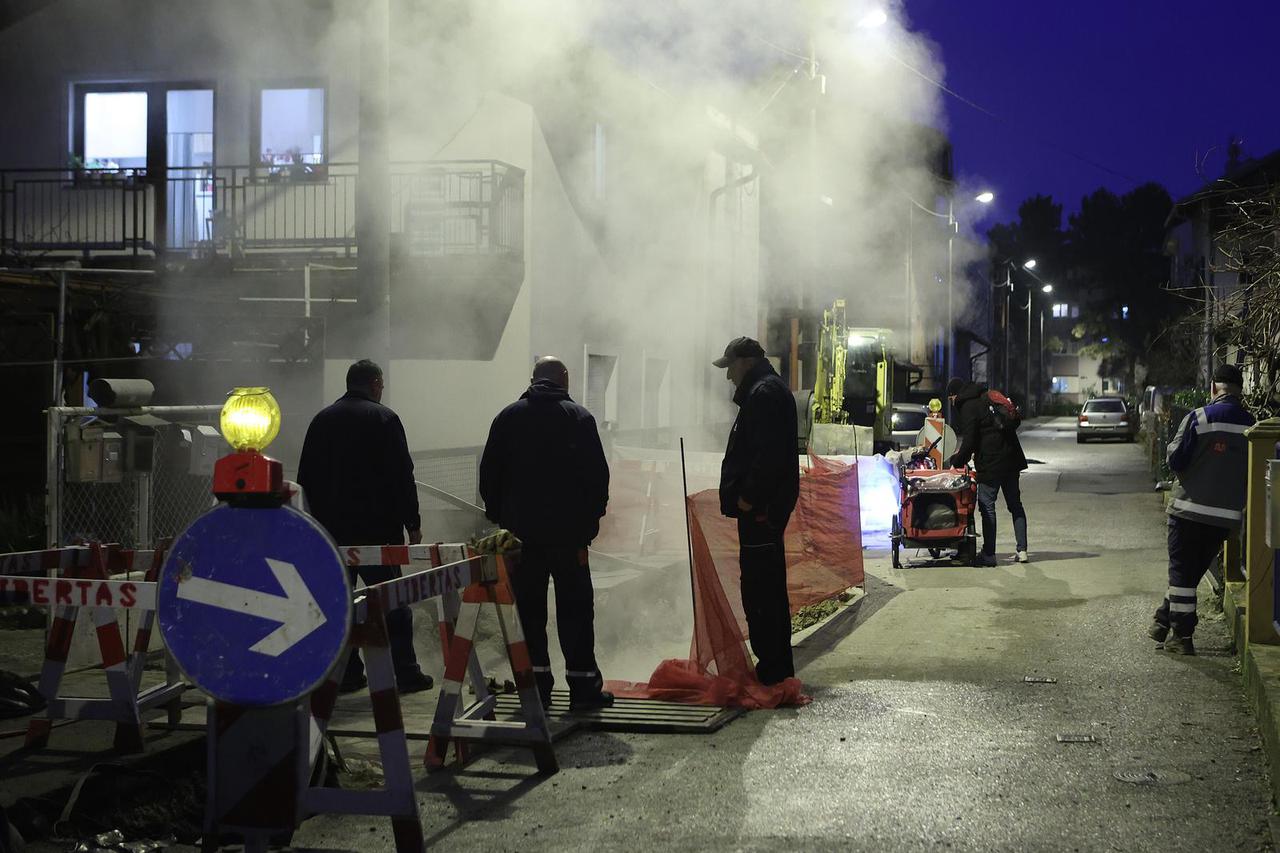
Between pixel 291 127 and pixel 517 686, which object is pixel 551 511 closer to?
pixel 517 686

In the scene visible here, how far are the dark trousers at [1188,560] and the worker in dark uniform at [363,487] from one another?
4174 mm

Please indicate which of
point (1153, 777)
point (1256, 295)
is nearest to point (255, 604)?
point (1153, 777)

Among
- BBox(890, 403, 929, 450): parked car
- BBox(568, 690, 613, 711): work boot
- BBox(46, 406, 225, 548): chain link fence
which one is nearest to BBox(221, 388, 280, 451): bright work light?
BBox(568, 690, 613, 711): work boot

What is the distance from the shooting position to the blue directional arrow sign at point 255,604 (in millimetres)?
3840

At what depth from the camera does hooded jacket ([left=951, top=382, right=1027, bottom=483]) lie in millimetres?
12492

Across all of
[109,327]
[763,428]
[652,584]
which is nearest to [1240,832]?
[763,428]

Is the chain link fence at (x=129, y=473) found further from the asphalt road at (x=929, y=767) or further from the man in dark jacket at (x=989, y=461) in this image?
the man in dark jacket at (x=989, y=461)

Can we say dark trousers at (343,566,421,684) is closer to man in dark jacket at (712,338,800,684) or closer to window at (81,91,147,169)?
man in dark jacket at (712,338,800,684)

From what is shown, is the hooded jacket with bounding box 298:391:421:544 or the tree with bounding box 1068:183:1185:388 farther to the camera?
the tree with bounding box 1068:183:1185:388

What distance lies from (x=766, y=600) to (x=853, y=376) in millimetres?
18558

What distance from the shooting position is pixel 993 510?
12.6 metres

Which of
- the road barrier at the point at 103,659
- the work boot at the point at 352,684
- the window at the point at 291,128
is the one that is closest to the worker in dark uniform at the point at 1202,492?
the work boot at the point at 352,684

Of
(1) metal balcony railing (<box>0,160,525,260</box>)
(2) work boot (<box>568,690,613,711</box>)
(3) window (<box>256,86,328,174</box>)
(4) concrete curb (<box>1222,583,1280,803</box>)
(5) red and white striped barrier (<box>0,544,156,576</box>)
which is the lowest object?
(2) work boot (<box>568,690,613,711</box>)

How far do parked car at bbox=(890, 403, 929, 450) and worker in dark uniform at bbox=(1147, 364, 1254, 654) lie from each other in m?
19.5
